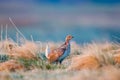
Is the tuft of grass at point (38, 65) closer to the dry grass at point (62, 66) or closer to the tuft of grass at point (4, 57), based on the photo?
the dry grass at point (62, 66)

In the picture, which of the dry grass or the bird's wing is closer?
the dry grass

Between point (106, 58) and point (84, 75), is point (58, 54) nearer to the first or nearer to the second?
point (106, 58)

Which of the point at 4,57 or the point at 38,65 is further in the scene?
the point at 4,57

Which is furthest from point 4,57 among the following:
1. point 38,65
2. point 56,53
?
point 38,65

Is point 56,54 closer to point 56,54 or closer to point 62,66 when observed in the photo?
point 56,54

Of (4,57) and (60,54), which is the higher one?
(60,54)

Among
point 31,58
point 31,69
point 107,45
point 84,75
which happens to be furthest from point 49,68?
point 107,45

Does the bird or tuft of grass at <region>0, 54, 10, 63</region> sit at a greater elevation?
the bird

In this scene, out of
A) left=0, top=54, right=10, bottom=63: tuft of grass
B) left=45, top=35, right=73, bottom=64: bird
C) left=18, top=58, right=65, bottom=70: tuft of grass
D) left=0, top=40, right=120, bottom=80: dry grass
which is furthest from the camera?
left=0, top=54, right=10, bottom=63: tuft of grass

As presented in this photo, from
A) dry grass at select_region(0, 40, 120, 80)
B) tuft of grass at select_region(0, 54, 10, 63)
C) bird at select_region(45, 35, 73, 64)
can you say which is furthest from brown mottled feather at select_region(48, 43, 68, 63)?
tuft of grass at select_region(0, 54, 10, 63)

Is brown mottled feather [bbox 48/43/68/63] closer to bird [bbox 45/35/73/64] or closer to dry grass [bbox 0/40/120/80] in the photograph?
bird [bbox 45/35/73/64]

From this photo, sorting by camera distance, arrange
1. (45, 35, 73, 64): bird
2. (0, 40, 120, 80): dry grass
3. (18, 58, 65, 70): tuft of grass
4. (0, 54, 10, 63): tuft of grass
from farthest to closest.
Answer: (0, 54, 10, 63): tuft of grass → (45, 35, 73, 64): bird → (18, 58, 65, 70): tuft of grass → (0, 40, 120, 80): dry grass

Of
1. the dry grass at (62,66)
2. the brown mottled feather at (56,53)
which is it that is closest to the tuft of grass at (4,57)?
the dry grass at (62,66)

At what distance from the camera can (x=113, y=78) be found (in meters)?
6.18
